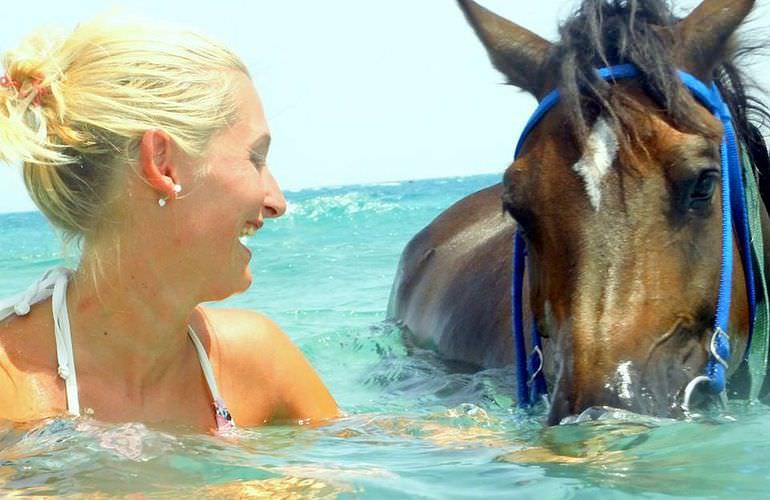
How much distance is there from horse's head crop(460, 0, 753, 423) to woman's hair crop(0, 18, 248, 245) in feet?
3.31

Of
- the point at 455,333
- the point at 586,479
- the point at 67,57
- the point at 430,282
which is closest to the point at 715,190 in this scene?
the point at 586,479

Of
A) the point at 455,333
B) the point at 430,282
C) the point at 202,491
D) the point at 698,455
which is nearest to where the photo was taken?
the point at 202,491

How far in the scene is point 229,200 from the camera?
2.86 metres

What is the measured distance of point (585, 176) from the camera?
315cm

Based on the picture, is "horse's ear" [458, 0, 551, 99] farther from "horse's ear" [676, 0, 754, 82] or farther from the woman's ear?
the woman's ear

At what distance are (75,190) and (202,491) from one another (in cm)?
85

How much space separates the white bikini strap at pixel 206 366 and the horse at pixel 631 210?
934 mm

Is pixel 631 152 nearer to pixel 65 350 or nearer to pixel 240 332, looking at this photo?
pixel 240 332

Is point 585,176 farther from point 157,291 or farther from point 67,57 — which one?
point 67,57

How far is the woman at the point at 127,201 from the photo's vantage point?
9.02ft

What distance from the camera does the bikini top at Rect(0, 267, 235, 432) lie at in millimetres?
2867

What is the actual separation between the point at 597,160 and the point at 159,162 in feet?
3.97

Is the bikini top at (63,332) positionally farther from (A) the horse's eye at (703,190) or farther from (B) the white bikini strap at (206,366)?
(A) the horse's eye at (703,190)

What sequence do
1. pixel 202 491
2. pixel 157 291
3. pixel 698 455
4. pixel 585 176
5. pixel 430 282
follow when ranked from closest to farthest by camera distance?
1. pixel 202 491
2. pixel 698 455
3. pixel 157 291
4. pixel 585 176
5. pixel 430 282
